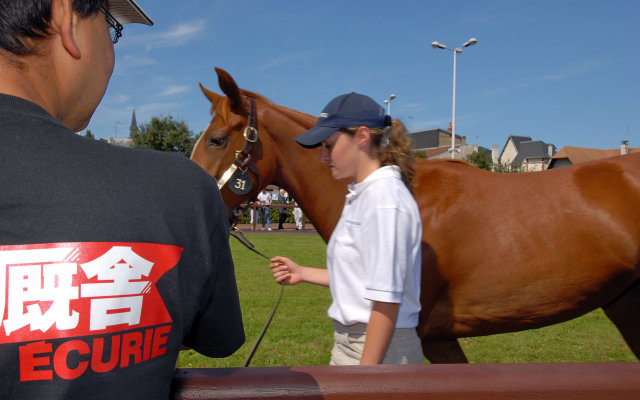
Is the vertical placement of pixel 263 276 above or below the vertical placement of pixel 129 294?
below

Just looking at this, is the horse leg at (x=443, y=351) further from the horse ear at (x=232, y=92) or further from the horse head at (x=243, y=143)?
the horse ear at (x=232, y=92)

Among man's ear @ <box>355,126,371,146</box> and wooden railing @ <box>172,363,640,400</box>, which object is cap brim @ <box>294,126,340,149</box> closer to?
man's ear @ <box>355,126,371,146</box>

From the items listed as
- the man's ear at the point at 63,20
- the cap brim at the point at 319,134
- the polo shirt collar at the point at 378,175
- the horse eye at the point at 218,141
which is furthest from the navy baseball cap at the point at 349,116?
the horse eye at the point at 218,141

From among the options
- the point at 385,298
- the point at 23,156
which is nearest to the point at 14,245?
the point at 23,156

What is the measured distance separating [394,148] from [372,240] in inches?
19.1

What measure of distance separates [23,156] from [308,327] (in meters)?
5.20

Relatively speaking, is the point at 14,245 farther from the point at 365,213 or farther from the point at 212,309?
the point at 365,213

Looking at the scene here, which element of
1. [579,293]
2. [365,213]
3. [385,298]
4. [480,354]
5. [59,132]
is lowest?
[480,354]

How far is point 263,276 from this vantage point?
890 centimetres

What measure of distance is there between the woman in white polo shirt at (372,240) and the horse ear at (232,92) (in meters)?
1.33

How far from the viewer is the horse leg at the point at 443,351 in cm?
282

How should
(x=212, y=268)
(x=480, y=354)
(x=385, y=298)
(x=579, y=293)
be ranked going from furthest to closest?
1. (x=480, y=354)
2. (x=579, y=293)
3. (x=385, y=298)
4. (x=212, y=268)

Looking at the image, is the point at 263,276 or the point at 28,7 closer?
the point at 28,7

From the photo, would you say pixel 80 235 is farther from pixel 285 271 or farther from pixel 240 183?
pixel 240 183
